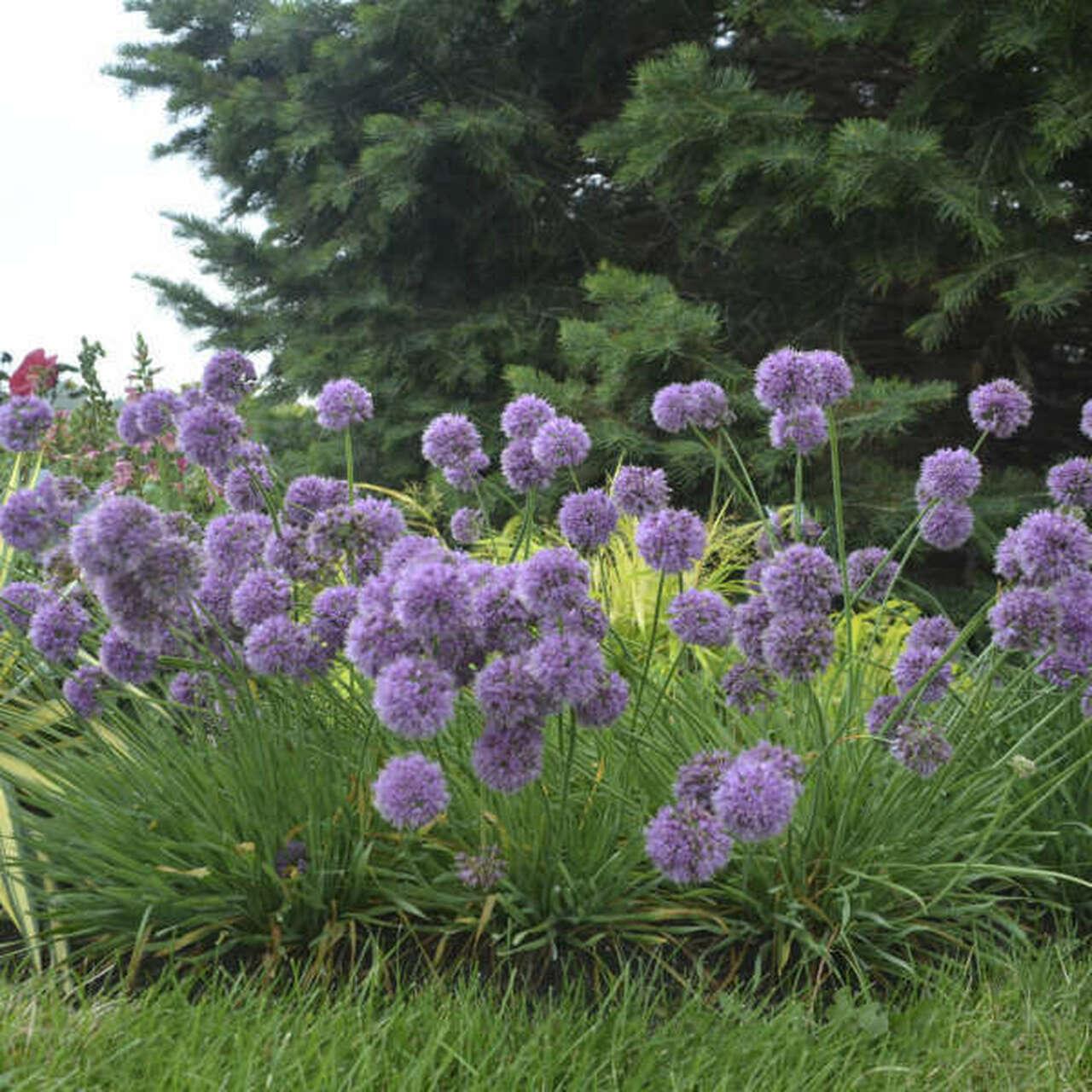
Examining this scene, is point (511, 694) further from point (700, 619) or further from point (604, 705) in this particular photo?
point (700, 619)

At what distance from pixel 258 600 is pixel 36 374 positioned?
15.6 ft

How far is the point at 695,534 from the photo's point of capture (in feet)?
7.19

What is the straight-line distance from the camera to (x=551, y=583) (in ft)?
6.17

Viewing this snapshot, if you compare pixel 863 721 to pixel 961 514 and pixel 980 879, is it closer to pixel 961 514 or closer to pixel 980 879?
pixel 980 879

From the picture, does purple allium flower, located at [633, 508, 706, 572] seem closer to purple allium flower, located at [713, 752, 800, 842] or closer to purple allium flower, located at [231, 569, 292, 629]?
purple allium flower, located at [713, 752, 800, 842]

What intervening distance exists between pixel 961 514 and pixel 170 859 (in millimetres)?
2037

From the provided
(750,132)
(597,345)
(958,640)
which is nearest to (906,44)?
(750,132)

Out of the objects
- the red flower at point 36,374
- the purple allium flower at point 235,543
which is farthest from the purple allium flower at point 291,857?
the red flower at point 36,374

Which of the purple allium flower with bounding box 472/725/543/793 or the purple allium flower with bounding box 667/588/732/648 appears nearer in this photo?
the purple allium flower with bounding box 472/725/543/793

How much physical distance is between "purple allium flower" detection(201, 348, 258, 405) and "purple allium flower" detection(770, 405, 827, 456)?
1.27 metres

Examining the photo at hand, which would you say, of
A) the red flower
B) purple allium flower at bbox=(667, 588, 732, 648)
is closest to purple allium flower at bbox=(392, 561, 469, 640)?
purple allium flower at bbox=(667, 588, 732, 648)

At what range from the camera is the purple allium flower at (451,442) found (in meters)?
2.58

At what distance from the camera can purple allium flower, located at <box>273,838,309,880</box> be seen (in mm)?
2529

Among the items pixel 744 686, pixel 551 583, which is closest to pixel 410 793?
pixel 551 583
